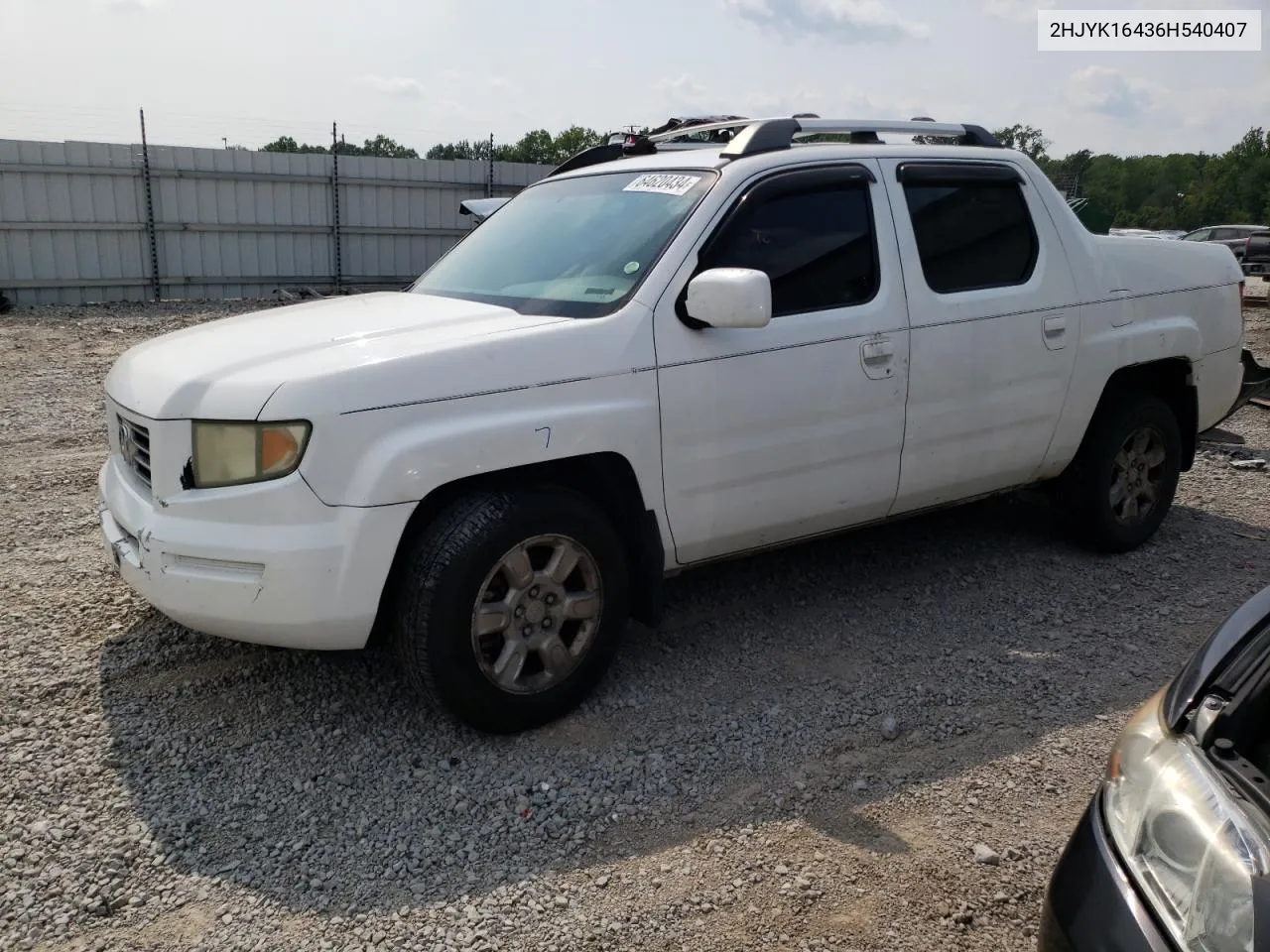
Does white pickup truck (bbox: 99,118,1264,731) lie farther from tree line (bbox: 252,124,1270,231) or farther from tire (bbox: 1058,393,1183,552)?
tree line (bbox: 252,124,1270,231)

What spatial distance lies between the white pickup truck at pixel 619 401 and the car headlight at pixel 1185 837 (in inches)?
73.3

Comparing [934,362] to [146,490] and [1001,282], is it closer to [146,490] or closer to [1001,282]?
[1001,282]

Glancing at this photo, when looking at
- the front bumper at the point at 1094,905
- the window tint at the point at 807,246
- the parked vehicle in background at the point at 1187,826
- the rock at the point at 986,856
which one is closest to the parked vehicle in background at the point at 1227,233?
the window tint at the point at 807,246

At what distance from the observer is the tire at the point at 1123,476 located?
16.6 ft

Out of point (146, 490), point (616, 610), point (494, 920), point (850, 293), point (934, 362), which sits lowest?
point (494, 920)

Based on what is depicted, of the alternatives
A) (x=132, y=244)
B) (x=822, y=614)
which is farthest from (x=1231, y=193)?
(x=822, y=614)

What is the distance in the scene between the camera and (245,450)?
10.1ft

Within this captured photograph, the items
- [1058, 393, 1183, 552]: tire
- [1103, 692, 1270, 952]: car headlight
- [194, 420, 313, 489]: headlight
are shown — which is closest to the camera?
[1103, 692, 1270, 952]: car headlight

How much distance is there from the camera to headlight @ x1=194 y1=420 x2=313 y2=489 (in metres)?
3.03

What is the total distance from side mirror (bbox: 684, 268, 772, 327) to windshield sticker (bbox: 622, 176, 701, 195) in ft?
1.93

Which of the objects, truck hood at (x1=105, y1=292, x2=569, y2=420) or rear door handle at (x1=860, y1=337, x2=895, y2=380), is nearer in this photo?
truck hood at (x1=105, y1=292, x2=569, y2=420)

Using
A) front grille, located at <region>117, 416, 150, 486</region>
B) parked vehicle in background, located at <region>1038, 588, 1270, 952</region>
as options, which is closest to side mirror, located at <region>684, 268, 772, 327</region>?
parked vehicle in background, located at <region>1038, 588, 1270, 952</region>

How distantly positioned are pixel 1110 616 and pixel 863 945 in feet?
8.46

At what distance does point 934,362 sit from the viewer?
423cm
